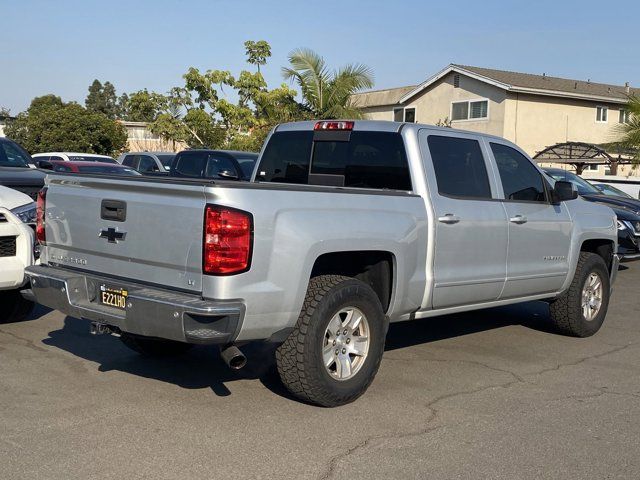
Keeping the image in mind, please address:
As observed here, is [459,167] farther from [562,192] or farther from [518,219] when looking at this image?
[562,192]

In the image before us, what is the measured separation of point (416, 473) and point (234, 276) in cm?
153

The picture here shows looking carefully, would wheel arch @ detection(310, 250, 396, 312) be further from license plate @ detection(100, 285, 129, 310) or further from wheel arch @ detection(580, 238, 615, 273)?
wheel arch @ detection(580, 238, 615, 273)

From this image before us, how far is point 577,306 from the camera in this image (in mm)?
7848

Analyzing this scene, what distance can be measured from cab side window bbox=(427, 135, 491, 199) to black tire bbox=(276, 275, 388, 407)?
135 centimetres

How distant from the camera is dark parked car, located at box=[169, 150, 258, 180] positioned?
13.6m

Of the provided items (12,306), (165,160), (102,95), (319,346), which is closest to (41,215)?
(12,306)

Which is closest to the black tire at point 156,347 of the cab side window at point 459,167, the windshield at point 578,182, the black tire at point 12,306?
the black tire at point 12,306

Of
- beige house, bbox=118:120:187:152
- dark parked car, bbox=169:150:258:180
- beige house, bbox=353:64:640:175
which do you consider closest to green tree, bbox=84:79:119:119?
beige house, bbox=118:120:187:152

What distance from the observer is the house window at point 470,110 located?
110 feet

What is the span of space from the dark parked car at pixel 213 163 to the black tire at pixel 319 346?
7.87 meters

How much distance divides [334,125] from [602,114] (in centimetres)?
3218

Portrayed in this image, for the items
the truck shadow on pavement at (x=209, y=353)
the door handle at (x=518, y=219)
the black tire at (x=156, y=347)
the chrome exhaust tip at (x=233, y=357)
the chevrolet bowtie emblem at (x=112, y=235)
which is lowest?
the truck shadow on pavement at (x=209, y=353)

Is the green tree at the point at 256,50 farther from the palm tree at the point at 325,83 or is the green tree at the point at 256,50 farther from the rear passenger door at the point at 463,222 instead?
the rear passenger door at the point at 463,222

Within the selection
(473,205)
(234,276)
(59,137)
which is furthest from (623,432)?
(59,137)
